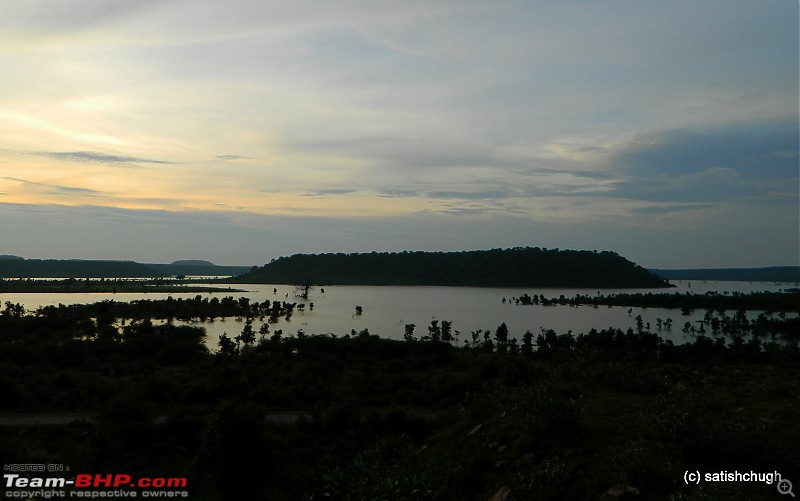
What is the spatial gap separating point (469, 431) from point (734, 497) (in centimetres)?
684

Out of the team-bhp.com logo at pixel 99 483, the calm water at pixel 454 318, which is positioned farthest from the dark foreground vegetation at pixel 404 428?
the calm water at pixel 454 318

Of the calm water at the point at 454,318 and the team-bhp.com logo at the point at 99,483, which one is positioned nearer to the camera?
the team-bhp.com logo at the point at 99,483

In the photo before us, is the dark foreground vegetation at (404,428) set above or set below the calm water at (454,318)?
above

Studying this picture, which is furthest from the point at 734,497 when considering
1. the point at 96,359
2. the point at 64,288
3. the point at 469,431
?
the point at 64,288

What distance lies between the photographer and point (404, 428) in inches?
739

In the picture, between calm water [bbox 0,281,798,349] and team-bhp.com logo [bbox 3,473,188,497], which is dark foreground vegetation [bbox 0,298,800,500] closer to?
team-bhp.com logo [bbox 3,473,188,497]

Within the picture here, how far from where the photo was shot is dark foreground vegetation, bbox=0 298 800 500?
9.04m

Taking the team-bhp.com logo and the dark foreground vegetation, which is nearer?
the dark foreground vegetation

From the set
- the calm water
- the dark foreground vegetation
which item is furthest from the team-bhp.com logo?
the calm water

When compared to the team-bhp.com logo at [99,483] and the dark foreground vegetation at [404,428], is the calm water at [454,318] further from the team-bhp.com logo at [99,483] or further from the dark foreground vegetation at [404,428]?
the team-bhp.com logo at [99,483]

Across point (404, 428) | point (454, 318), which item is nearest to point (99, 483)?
point (404, 428)

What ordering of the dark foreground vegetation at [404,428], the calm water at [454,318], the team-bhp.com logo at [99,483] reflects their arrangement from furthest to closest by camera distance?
1. the calm water at [454,318]
2. the team-bhp.com logo at [99,483]
3. the dark foreground vegetation at [404,428]

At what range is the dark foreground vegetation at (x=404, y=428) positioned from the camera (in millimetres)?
9039

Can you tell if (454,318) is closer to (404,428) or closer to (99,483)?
Result: (404,428)
